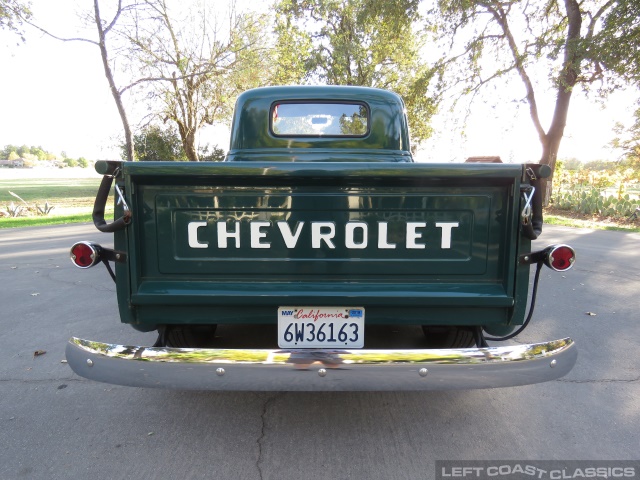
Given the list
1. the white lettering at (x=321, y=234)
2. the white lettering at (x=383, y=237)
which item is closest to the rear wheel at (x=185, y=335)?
the white lettering at (x=321, y=234)

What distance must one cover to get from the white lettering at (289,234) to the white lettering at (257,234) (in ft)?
0.25

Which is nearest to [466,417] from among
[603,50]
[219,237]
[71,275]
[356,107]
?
[219,237]

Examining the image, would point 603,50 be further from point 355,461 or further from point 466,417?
point 355,461

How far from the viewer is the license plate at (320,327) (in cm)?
234

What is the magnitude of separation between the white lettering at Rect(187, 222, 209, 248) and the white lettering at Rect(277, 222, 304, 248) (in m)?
0.42

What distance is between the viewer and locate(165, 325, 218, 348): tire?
2.68 m

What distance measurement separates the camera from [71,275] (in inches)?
253

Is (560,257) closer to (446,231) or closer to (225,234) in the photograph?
(446,231)

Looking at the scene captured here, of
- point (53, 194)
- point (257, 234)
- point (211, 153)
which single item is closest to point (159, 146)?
point (211, 153)

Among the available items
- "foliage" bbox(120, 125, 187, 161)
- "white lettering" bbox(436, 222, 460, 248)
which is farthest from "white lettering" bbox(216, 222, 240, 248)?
"foliage" bbox(120, 125, 187, 161)

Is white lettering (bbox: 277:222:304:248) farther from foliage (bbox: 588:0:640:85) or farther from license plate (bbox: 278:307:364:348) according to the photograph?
foliage (bbox: 588:0:640:85)

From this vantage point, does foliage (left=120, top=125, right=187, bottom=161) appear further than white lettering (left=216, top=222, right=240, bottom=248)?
Yes

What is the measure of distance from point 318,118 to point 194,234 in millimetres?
2064

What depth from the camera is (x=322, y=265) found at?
230 cm
